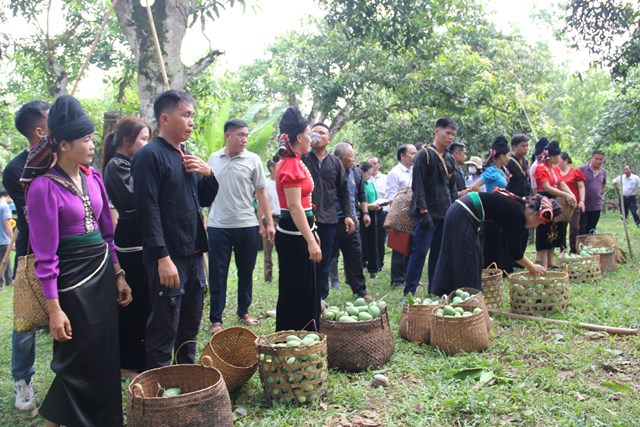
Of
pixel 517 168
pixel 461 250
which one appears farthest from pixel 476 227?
pixel 517 168

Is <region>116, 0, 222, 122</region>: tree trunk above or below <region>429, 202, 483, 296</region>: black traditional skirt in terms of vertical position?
above

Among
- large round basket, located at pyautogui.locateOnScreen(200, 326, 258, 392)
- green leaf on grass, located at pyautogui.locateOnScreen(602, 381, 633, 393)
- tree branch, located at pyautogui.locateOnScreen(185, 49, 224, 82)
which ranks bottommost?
green leaf on grass, located at pyautogui.locateOnScreen(602, 381, 633, 393)

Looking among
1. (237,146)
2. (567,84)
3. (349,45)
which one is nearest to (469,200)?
(237,146)

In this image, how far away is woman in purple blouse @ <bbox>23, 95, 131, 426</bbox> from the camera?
2746mm

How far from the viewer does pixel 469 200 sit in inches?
195

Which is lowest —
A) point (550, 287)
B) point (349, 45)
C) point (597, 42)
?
point (550, 287)

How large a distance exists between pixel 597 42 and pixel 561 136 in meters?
3.36

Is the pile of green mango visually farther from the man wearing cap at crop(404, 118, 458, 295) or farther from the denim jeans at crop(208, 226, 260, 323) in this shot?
the man wearing cap at crop(404, 118, 458, 295)

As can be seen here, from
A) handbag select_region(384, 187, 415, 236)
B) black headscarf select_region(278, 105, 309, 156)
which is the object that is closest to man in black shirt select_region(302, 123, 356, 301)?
handbag select_region(384, 187, 415, 236)

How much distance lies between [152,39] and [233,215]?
207 centimetres

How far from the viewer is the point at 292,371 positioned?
345cm

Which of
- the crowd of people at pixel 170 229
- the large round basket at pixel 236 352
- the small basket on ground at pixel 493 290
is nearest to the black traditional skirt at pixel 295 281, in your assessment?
the crowd of people at pixel 170 229

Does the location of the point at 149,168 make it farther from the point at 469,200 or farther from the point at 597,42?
the point at 597,42

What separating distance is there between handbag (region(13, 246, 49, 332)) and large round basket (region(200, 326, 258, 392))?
1076 mm
